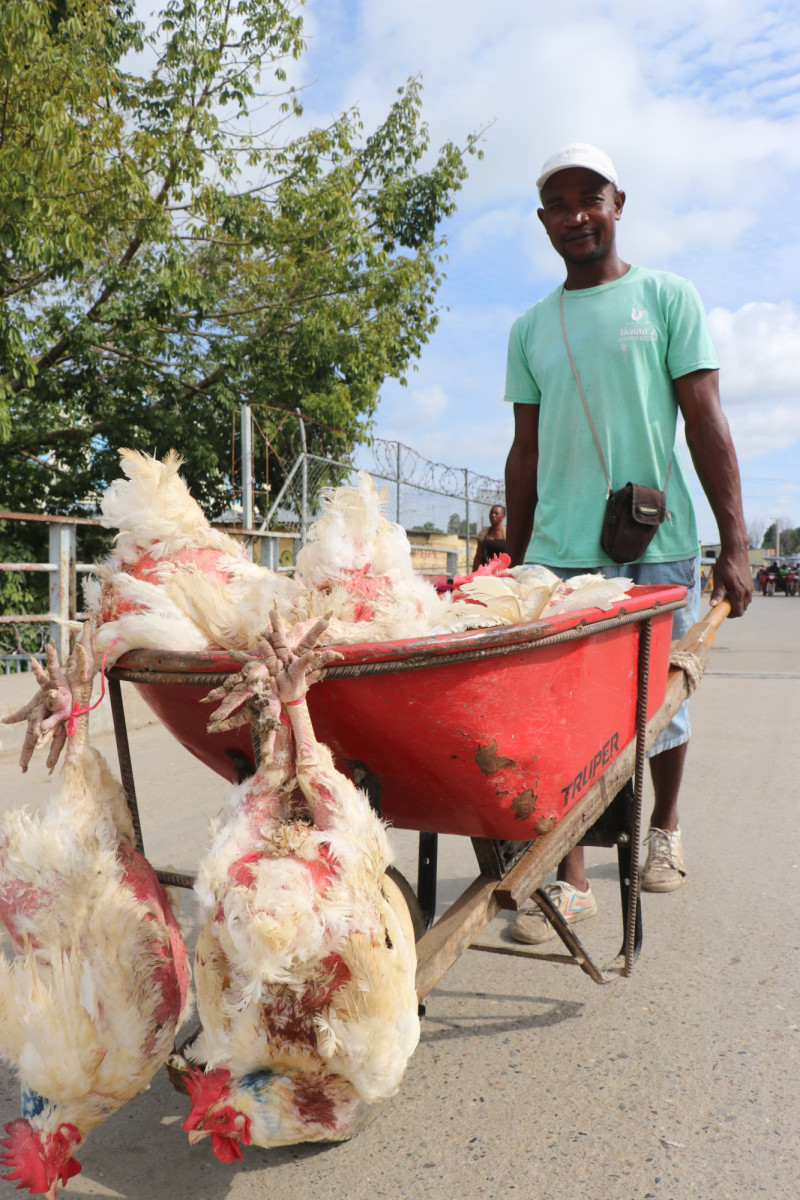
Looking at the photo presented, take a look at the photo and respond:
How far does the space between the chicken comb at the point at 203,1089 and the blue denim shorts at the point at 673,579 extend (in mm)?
1890

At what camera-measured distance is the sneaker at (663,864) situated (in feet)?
10.5

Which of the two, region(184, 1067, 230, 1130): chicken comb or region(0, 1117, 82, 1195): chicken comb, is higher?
region(184, 1067, 230, 1130): chicken comb

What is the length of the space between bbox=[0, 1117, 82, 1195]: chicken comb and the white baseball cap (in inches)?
115

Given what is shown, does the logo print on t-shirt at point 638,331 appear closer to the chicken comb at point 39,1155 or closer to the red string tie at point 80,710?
the red string tie at point 80,710

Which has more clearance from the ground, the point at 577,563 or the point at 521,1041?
the point at 577,563

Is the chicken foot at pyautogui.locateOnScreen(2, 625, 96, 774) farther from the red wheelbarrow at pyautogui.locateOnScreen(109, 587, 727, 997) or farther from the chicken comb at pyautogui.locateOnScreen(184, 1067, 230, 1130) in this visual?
the chicken comb at pyautogui.locateOnScreen(184, 1067, 230, 1130)

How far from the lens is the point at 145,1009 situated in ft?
5.02

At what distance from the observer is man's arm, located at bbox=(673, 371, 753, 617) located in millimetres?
2877

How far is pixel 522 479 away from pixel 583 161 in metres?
1.14

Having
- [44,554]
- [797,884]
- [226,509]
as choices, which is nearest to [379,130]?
[226,509]

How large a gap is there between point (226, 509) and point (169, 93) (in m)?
4.89

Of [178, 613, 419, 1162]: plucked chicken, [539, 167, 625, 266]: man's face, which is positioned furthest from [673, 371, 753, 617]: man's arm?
[178, 613, 419, 1162]: plucked chicken

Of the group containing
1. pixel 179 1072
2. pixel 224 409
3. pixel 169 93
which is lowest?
pixel 179 1072

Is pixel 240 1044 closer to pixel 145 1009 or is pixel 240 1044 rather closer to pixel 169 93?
pixel 145 1009
